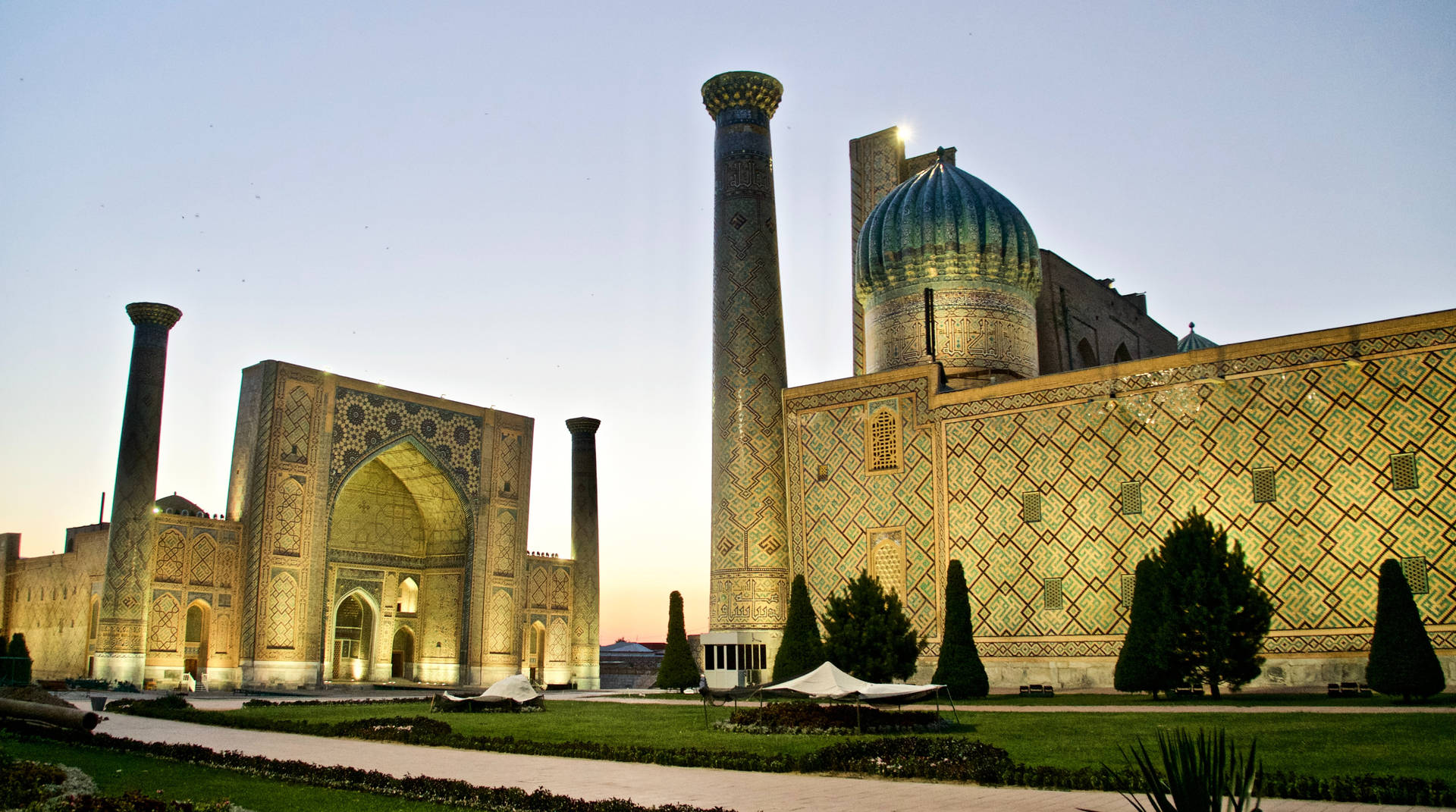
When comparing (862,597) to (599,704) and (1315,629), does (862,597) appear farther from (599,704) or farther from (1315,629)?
(1315,629)

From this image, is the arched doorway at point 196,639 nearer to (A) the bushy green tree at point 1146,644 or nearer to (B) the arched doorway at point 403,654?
(B) the arched doorway at point 403,654

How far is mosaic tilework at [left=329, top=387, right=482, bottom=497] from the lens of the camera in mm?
20656

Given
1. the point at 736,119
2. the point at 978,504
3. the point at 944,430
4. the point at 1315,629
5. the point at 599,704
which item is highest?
the point at 736,119

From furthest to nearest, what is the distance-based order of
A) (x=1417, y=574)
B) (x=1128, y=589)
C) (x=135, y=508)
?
(x=135, y=508)
(x=1128, y=589)
(x=1417, y=574)

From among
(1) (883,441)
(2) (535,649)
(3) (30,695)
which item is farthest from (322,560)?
(3) (30,695)

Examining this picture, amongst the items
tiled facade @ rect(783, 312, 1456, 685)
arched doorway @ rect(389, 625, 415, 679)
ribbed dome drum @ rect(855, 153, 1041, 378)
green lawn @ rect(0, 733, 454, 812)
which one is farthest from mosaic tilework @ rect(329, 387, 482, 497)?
green lawn @ rect(0, 733, 454, 812)

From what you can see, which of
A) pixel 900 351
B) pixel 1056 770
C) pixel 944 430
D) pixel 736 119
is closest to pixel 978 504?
pixel 944 430

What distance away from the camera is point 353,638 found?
22.8m

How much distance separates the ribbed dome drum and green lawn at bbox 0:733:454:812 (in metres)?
13.5

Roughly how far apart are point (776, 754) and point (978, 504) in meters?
9.31

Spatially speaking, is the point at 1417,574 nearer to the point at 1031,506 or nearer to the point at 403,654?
the point at 1031,506

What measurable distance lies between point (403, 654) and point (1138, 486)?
15902mm

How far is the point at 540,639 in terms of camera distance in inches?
939

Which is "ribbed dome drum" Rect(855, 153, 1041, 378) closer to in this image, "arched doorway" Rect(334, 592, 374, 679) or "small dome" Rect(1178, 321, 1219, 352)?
"small dome" Rect(1178, 321, 1219, 352)
